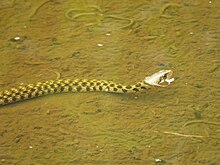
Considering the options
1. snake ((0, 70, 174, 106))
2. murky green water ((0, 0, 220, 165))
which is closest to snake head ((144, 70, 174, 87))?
snake ((0, 70, 174, 106))

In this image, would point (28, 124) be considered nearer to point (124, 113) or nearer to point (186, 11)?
point (124, 113)

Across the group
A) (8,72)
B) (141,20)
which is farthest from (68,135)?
(141,20)

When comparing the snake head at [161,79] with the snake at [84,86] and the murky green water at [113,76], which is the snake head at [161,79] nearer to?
the snake at [84,86]

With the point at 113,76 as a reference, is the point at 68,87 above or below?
below

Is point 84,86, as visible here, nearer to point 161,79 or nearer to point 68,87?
point 68,87

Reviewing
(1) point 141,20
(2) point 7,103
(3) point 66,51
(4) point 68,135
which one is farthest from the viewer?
(1) point 141,20

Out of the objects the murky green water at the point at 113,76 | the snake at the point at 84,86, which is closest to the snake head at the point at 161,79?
the snake at the point at 84,86

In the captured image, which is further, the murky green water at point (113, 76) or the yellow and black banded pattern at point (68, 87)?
the yellow and black banded pattern at point (68, 87)

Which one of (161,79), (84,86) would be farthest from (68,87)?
(161,79)
